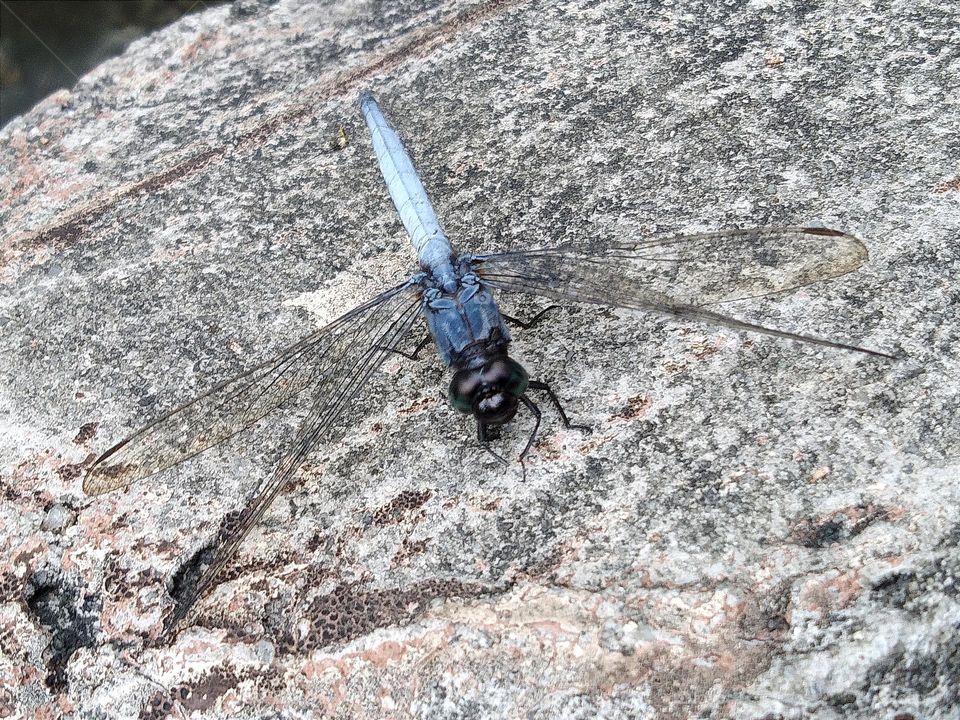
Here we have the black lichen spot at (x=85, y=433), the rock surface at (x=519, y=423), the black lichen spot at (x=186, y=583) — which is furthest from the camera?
the black lichen spot at (x=85, y=433)

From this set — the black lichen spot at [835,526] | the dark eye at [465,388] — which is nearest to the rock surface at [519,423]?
the black lichen spot at [835,526]

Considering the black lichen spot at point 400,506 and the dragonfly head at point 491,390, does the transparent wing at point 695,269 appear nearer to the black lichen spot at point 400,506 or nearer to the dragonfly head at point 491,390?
the dragonfly head at point 491,390

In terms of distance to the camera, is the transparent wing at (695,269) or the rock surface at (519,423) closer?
the rock surface at (519,423)

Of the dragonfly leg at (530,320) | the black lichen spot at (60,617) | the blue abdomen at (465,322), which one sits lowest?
the dragonfly leg at (530,320)

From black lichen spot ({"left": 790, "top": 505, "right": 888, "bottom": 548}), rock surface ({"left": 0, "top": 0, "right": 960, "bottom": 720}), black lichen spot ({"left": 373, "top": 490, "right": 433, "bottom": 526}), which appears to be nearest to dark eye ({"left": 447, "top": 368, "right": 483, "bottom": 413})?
rock surface ({"left": 0, "top": 0, "right": 960, "bottom": 720})

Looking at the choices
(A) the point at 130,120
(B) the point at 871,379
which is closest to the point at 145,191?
(A) the point at 130,120

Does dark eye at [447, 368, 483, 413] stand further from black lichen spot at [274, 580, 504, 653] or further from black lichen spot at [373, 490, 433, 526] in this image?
black lichen spot at [274, 580, 504, 653]

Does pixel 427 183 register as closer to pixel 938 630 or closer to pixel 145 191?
pixel 145 191
